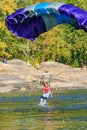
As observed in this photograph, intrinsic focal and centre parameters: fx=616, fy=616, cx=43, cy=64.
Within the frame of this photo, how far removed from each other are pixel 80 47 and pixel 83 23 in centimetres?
7773

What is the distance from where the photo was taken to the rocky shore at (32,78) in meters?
74.3

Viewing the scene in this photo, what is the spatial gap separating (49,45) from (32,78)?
2832 centimetres

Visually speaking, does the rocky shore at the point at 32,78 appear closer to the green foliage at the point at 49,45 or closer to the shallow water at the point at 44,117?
the green foliage at the point at 49,45

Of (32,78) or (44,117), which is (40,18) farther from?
(32,78)

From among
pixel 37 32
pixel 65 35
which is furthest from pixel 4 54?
pixel 37 32

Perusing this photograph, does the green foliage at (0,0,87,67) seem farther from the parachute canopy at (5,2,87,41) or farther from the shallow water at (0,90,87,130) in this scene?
the parachute canopy at (5,2,87,41)

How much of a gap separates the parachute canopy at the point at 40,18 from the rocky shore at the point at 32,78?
34293 millimetres

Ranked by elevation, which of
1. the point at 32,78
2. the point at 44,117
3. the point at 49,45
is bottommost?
the point at 49,45

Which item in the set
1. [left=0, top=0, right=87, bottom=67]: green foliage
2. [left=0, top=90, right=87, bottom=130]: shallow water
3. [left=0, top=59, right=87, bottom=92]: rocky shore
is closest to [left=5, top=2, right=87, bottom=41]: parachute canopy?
[left=0, top=90, right=87, bottom=130]: shallow water

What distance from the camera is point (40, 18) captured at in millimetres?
36812

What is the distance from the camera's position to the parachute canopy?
33.3 m

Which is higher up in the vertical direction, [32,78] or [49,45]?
[32,78]

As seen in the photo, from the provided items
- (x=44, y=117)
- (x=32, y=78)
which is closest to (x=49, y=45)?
(x=32, y=78)

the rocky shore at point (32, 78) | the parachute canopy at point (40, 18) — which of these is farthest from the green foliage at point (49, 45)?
the parachute canopy at point (40, 18)
